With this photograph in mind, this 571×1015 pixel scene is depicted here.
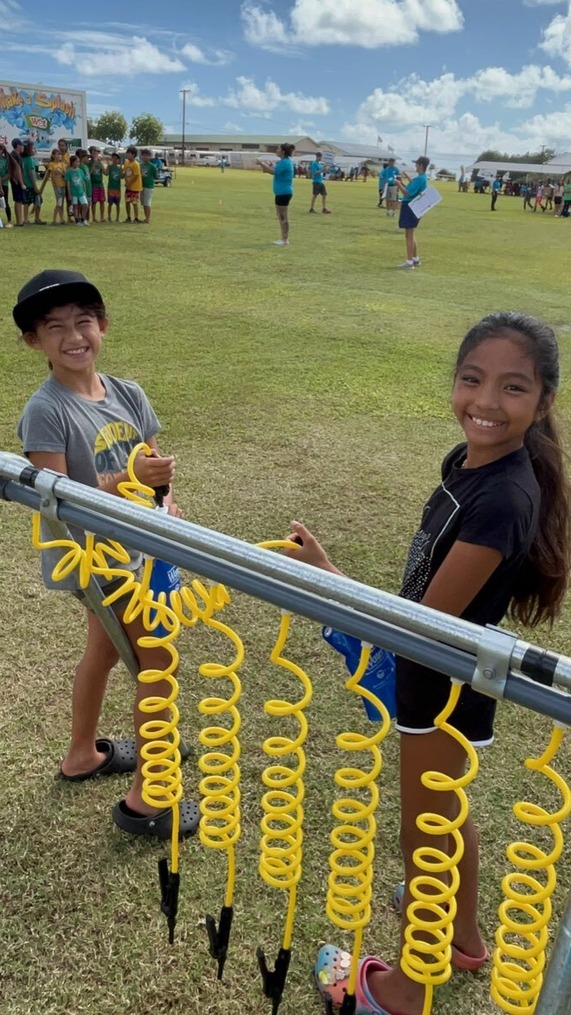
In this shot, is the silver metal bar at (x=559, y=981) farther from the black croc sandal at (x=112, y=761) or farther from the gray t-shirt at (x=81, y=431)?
the black croc sandal at (x=112, y=761)

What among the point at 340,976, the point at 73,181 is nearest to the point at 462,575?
the point at 340,976

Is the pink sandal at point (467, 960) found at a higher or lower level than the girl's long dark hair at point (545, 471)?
lower

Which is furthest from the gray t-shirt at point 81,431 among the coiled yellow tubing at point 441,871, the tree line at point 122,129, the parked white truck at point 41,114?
the tree line at point 122,129

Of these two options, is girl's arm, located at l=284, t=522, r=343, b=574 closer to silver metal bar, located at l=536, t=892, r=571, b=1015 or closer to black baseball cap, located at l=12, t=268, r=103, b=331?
silver metal bar, located at l=536, t=892, r=571, b=1015

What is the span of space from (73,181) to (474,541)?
652 inches

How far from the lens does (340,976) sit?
6.24ft

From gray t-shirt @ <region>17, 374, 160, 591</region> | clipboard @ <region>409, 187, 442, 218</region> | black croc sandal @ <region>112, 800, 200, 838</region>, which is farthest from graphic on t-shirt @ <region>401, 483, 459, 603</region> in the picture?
clipboard @ <region>409, 187, 442, 218</region>

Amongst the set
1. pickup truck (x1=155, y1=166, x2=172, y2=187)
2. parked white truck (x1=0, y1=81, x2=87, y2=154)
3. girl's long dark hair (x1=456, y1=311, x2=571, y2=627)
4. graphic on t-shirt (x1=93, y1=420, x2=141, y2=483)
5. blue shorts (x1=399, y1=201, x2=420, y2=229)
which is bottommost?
graphic on t-shirt (x1=93, y1=420, x2=141, y2=483)

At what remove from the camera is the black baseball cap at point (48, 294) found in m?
2.13

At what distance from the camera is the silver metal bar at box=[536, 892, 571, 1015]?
941 mm

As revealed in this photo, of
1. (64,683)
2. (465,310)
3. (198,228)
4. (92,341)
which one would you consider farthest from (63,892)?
(198,228)

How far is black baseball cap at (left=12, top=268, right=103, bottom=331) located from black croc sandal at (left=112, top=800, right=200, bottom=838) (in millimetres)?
1594

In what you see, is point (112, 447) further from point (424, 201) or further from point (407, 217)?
point (407, 217)

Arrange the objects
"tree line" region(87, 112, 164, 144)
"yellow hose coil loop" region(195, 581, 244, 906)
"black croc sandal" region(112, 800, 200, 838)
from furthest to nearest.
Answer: "tree line" region(87, 112, 164, 144) < "black croc sandal" region(112, 800, 200, 838) < "yellow hose coil loop" region(195, 581, 244, 906)
